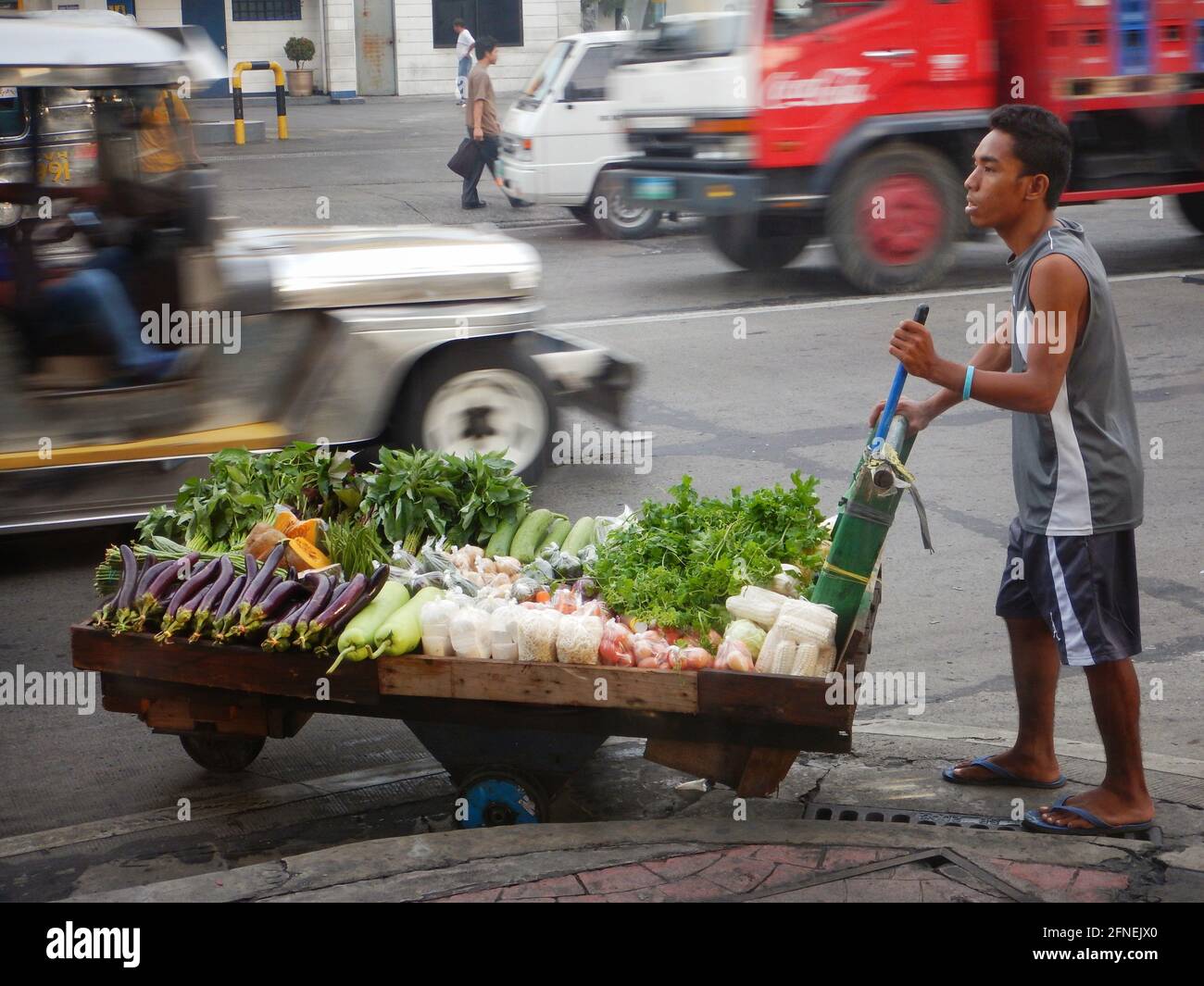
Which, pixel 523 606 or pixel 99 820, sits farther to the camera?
pixel 99 820

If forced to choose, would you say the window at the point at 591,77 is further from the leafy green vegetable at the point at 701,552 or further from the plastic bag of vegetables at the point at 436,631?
the plastic bag of vegetables at the point at 436,631

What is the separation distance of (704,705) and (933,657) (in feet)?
6.89

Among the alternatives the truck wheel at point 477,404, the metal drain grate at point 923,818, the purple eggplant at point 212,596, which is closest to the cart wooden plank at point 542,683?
the purple eggplant at point 212,596

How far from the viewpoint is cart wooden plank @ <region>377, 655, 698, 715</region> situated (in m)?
3.86

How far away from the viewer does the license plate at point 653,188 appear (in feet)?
41.4

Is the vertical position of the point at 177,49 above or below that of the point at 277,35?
below

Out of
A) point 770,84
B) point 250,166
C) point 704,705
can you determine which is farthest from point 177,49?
point 250,166

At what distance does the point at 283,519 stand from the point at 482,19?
1319 inches

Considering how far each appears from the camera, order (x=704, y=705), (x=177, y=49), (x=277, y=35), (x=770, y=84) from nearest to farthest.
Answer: (x=704, y=705) < (x=177, y=49) < (x=770, y=84) < (x=277, y=35)

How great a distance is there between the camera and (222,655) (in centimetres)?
409

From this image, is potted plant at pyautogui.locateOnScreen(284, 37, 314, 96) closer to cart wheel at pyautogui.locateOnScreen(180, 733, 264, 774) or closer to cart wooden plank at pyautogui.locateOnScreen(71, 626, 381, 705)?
cart wheel at pyautogui.locateOnScreen(180, 733, 264, 774)

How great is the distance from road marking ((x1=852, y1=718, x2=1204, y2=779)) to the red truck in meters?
7.71
